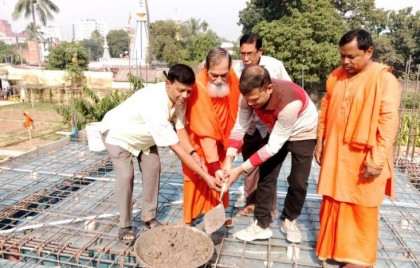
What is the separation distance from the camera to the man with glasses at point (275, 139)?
217cm

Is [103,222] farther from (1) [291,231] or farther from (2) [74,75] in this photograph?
(2) [74,75]

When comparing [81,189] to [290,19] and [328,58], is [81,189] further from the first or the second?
[290,19]

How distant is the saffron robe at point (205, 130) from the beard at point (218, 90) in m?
0.03

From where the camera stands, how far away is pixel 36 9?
2759cm

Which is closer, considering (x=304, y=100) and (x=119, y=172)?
(x=304, y=100)

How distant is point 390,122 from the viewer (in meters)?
2.04

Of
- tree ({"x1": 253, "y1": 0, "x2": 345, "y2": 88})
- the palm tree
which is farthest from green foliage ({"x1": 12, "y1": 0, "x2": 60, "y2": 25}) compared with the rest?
tree ({"x1": 253, "y1": 0, "x2": 345, "y2": 88})

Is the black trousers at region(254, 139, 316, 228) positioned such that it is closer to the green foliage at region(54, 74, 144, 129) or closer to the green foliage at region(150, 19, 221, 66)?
the green foliage at region(54, 74, 144, 129)

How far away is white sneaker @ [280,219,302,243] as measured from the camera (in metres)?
2.72

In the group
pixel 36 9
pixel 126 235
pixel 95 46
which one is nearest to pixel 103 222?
pixel 126 235

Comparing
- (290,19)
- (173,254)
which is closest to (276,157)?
(173,254)

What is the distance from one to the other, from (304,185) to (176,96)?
3.78 ft

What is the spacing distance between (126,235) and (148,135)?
31.8 inches

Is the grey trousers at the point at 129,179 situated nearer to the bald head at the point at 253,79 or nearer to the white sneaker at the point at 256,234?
the white sneaker at the point at 256,234
